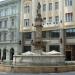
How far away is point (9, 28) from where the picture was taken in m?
68.0

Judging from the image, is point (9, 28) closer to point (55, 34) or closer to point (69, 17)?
point (55, 34)

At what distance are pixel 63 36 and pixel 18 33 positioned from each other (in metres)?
13.2

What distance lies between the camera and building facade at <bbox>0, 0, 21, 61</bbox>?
6644cm

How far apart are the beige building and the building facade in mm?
2245

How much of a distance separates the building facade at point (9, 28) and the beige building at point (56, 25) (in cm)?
224

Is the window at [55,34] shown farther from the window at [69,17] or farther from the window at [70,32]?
the window at [69,17]

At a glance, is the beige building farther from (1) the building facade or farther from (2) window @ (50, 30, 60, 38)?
(1) the building facade

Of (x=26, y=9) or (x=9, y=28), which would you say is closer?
(x=26, y=9)

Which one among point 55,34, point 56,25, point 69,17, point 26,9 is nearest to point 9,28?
point 26,9

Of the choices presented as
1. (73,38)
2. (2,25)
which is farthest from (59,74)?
(2,25)

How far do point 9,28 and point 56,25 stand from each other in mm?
14133

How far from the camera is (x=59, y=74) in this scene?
27562mm

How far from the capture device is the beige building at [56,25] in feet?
184

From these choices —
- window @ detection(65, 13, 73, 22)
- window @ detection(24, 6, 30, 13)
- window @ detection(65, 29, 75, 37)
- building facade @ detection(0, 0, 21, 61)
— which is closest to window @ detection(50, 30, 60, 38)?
window @ detection(65, 29, 75, 37)
